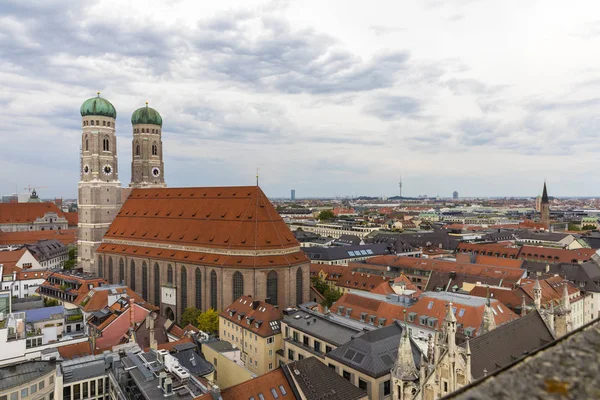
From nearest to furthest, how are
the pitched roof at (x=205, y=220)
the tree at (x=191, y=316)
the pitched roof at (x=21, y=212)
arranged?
the tree at (x=191, y=316) < the pitched roof at (x=205, y=220) < the pitched roof at (x=21, y=212)

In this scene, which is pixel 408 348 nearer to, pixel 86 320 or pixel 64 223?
pixel 86 320

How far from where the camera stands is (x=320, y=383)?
3494 cm

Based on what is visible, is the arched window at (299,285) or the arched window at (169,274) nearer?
the arched window at (299,285)

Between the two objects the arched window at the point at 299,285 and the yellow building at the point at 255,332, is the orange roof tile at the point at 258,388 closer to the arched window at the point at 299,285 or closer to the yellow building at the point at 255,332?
the yellow building at the point at 255,332

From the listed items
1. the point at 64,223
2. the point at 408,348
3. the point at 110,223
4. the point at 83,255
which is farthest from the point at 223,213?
the point at 64,223

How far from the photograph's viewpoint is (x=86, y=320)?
195 ft

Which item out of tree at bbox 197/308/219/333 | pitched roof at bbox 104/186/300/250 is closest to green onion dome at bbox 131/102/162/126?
pitched roof at bbox 104/186/300/250

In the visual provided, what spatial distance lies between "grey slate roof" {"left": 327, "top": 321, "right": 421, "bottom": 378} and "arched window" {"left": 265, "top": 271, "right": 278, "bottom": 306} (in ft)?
92.1

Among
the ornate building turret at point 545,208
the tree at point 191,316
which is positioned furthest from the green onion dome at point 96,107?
the ornate building turret at point 545,208

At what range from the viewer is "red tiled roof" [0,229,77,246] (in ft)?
397

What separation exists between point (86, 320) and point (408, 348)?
4962cm

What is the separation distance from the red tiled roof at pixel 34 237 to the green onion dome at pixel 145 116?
48.1 m

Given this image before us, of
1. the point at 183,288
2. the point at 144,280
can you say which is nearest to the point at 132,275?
the point at 144,280

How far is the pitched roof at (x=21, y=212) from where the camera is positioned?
141250 mm
